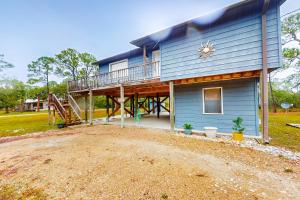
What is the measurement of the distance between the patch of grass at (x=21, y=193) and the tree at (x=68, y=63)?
100 feet

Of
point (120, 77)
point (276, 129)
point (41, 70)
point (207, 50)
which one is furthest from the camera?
point (41, 70)

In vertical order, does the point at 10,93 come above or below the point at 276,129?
above

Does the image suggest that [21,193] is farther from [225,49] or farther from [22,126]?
[22,126]

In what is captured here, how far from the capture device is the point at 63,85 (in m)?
29.9

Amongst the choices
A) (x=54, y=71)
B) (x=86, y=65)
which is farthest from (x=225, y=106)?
(x=54, y=71)

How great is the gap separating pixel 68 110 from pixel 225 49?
11.4 m

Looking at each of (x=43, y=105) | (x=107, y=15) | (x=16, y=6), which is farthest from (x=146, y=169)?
(x=43, y=105)

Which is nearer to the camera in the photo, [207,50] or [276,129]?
[207,50]

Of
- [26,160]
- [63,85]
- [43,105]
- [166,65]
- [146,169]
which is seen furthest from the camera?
[43,105]

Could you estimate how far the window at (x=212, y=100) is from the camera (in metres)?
6.76

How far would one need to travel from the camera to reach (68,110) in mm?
11250

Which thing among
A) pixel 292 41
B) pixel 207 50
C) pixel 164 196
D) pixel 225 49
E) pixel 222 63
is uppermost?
pixel 292 41

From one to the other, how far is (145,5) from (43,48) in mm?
33477

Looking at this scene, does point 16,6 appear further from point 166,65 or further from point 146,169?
point 146,169
